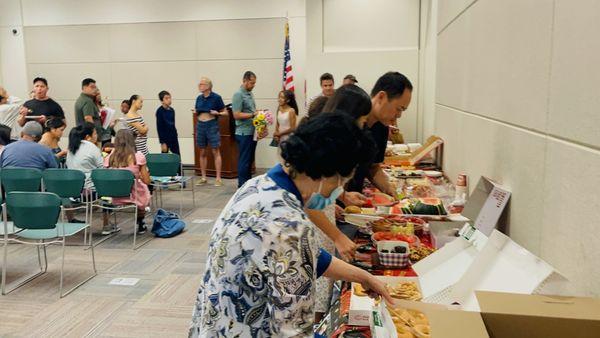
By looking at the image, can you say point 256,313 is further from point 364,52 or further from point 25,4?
point 25,4

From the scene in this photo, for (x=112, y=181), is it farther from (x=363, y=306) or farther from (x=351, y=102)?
(x=363, y=306)

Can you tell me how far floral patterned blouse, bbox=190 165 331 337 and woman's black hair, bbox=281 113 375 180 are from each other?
0.08 m

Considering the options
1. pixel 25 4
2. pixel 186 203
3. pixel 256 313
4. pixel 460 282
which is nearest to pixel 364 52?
pixel 186 203

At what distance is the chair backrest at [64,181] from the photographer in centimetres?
464

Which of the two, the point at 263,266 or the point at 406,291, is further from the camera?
the point at 406,291

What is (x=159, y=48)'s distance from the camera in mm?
8984

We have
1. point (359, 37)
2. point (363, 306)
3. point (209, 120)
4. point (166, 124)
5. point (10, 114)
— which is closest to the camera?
point (363, 306)

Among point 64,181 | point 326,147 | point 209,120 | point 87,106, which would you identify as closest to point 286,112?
point 209,120

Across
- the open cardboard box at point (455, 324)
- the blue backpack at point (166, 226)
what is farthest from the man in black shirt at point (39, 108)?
the open cardboard box at point (455, 324)

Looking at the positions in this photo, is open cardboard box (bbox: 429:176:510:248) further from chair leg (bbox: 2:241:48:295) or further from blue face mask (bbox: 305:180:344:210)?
chair leg (bbox: 2:241:48:295)

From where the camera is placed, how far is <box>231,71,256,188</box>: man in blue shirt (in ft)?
23.4

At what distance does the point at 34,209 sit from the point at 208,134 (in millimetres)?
4097

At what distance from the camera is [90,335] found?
3.12 meters

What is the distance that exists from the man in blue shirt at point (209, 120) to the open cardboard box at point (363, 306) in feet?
19.9
